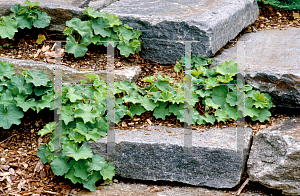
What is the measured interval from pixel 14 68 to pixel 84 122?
98cm

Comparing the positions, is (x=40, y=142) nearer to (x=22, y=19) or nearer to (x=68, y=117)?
(x=68, y=117)

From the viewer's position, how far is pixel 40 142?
2.42 meters

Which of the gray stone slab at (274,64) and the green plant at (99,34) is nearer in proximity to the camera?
the gray stone slab at (274,64)

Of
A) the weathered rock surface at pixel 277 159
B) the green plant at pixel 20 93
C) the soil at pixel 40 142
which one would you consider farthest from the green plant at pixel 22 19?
the weathered rock surface at pixel 277 159

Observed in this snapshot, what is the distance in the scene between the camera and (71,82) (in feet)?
8.73

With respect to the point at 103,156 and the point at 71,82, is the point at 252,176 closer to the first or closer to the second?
the point at 103,156

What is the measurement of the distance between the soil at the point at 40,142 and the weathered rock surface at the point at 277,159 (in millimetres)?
107

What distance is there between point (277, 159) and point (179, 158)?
66 cm

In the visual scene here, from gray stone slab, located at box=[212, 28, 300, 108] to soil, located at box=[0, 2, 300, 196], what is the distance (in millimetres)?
163

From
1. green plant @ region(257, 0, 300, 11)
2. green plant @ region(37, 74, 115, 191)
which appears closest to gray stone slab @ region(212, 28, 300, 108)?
green plant @ region(257, 0, 300, 11)

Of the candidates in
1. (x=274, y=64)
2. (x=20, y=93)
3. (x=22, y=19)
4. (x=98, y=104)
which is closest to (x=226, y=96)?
(x=274, y=64)

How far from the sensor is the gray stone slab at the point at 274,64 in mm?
2412

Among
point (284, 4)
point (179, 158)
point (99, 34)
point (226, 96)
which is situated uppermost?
point (284, 4)

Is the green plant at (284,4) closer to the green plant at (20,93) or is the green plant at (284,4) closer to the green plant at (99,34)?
the green plant at (99,34)
